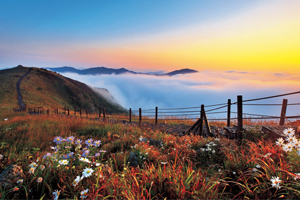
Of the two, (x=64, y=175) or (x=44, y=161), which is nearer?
(x=64, y=175)

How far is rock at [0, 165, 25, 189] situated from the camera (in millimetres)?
2195

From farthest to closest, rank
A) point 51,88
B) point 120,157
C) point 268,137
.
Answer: point 51,88 < point 268,137 < point 120,157

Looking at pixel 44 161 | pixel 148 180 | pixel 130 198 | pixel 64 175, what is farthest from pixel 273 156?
pixel 44 161

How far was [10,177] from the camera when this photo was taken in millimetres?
2252

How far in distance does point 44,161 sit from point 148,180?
158cm

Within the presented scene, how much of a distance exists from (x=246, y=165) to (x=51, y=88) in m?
97.0

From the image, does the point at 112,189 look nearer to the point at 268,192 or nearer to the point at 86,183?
the point at 86,183

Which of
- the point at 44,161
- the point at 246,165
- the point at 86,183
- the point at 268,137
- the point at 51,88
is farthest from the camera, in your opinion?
the point at 51,88

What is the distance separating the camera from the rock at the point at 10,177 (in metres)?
2.20

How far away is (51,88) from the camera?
286ft

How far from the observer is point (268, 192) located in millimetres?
2408

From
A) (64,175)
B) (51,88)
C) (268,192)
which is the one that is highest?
(51,88)

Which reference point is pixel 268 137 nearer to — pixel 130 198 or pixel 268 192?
pixel 268 192

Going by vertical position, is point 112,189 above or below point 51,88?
below
